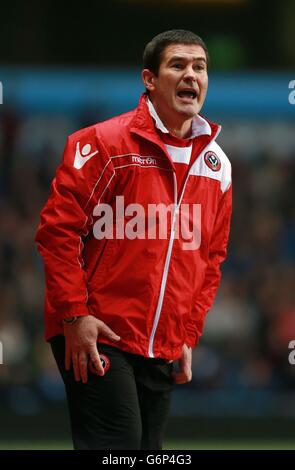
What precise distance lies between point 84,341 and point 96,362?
0.30 ft

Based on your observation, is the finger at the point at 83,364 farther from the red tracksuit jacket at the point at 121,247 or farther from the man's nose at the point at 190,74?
the man's nose at the point at 190,74

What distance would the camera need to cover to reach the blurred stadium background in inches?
391

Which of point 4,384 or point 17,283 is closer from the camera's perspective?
point 4,384

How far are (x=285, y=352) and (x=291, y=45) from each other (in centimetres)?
322

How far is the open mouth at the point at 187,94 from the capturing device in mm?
4727

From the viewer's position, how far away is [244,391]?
10266 millimetres

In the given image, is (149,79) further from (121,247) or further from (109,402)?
(109,402)

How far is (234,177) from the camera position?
11.4m

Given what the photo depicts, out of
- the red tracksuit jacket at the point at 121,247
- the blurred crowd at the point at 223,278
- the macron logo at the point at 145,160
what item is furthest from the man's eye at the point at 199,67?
the blurred crowd at the point at 223,278

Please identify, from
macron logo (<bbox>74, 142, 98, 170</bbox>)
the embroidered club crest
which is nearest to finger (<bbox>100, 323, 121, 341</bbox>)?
macron logo (<bbox>74, 142, 98, 170</bbox>)

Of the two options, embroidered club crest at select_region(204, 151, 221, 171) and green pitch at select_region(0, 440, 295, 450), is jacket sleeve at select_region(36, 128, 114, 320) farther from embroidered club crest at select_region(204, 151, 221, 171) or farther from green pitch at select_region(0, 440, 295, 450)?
green pitch at select_region(0, 440, 295, 450)

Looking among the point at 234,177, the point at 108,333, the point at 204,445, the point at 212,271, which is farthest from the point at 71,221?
the point at 234,177
